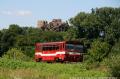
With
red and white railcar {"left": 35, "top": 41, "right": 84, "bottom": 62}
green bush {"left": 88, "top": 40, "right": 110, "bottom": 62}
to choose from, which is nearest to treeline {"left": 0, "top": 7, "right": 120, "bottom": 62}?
red and white railcar {"left": 35, "top": 41, "right": 84, "bottom": 62}

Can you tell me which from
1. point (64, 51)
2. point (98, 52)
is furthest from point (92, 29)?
point (98, 52)

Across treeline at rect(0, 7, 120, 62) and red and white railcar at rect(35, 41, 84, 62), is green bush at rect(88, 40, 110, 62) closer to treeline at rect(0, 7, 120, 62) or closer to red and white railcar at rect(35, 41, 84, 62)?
red and white railcar at rect(35, 41, 84, 62)

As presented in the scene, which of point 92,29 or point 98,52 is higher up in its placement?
point 92,29

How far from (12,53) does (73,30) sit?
97.8 feet

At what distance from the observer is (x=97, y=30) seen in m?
76.3

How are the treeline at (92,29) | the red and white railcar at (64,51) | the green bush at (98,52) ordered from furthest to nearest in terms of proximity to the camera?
the treeline at (92,29)
the red and white railcar at (64,51)
the green bush at (98,52)

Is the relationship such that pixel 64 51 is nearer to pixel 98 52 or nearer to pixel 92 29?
pixel 98 52

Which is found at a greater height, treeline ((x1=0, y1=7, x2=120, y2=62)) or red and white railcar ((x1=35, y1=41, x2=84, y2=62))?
treeline ((x1=0, y1=7, x2=120, y2=62))

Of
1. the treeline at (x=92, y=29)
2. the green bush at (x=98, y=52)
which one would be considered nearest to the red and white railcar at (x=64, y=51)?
the green bush at (x=98, y=52)

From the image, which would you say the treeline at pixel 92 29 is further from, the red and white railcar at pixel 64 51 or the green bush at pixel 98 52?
the green bush at pixel 98 52

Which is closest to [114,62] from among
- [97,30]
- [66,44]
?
[66,44]

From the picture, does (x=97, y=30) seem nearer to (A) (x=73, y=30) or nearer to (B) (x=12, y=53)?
(A) (x=73, y=30)

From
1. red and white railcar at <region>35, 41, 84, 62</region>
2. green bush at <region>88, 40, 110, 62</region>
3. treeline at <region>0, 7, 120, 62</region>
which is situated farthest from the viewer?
treeline at <region>0, 7, 120, 62</region>

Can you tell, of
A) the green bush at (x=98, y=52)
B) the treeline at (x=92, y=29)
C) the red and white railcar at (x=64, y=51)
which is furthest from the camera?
the treeline at (x=92, y=29)
